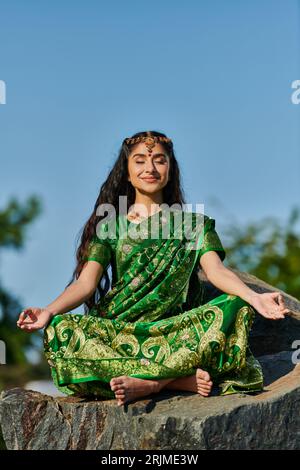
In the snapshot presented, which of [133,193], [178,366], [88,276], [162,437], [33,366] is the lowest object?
[33,366]

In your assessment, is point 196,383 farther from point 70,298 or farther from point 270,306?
point 70,298

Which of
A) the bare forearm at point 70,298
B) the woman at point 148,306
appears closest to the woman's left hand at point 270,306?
the woman at point 148,306

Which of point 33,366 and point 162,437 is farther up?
point 162,437

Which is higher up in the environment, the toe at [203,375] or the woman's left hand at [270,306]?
the woman's left hand at [270,306]

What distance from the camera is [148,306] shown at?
5.05m

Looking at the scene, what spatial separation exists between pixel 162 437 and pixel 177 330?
0.67 metres

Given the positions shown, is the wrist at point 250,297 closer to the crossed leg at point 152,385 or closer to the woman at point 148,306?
the woman at point 148,306

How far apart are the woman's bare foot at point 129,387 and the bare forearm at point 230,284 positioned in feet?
2.14

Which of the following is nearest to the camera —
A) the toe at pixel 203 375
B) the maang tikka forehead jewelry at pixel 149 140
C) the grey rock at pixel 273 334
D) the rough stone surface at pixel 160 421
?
the rough stone surface at pixel 160 421

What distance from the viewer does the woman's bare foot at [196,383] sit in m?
4.64

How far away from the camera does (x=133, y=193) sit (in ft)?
18.0

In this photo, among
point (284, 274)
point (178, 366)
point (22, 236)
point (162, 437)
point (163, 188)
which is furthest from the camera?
point (22, 236)

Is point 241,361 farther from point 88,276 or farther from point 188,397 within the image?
point 88,276

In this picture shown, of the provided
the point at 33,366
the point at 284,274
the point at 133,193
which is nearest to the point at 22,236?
the point at 33,366
